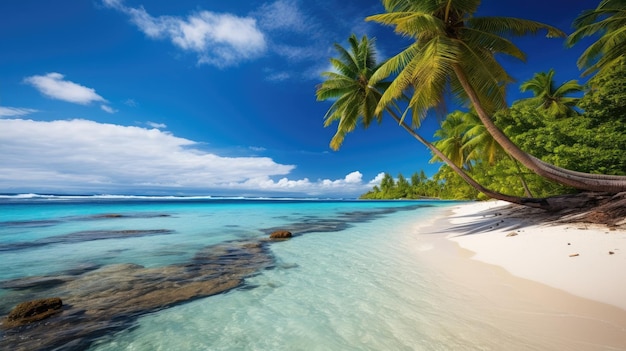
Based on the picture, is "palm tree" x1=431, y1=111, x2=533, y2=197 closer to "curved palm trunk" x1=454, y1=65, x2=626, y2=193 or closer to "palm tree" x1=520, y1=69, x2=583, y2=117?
"palm tree" x1=520, y1=69, x2=583, y2=117

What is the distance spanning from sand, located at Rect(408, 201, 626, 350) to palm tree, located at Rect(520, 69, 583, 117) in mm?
16374

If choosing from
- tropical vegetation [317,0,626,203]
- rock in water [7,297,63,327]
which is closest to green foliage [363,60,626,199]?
tropical vegetation [317,0,626,203]

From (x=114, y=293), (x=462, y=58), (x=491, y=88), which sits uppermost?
(x=462, y=58)

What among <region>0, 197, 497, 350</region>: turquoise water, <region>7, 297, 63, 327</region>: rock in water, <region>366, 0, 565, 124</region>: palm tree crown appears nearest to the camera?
<region>0, 197, 497, 350</region>: turquoise water

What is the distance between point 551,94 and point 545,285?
22.6 meters

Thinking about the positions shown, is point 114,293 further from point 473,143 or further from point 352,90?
point 473,143

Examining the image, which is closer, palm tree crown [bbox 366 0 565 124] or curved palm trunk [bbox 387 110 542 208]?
palm tree crown [bbox 366 0 565 124]

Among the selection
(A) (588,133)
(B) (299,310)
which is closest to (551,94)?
(A) (588,133)

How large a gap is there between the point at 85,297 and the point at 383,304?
5011mm

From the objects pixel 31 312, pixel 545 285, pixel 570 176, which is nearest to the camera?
pixel 31 312

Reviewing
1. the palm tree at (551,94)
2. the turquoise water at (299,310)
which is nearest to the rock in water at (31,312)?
the turquoise water at (299,310)

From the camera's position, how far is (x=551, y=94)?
19.8 meters

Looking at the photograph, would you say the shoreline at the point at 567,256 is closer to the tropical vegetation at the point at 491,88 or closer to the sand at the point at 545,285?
the sand at the point at 545,285

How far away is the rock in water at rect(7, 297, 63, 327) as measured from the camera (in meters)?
3.54
